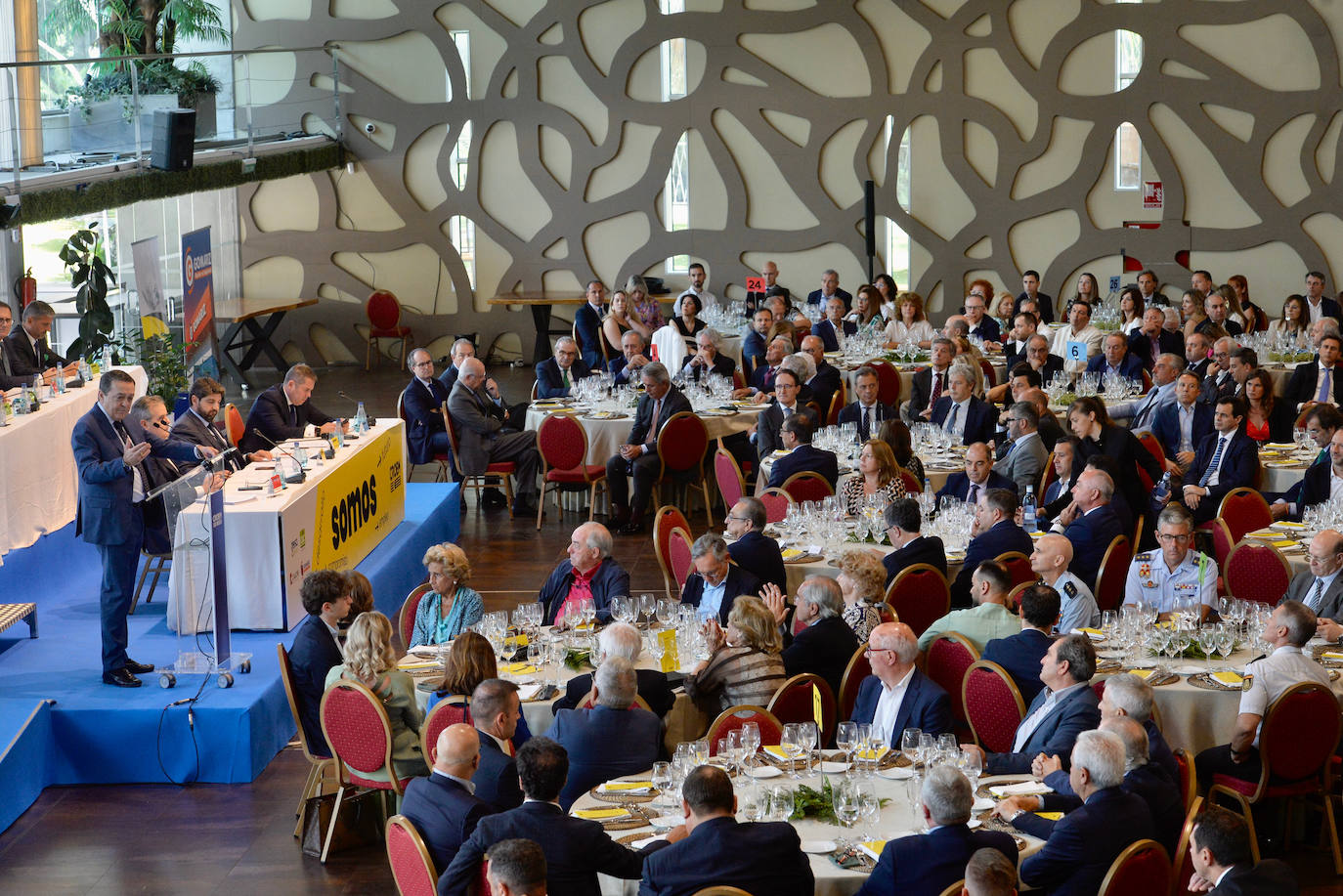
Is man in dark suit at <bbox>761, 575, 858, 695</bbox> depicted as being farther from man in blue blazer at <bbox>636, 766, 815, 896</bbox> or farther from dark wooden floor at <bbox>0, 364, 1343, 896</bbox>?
dark wooden floor at <bbox>0, 364, 1343, 896</bbox>

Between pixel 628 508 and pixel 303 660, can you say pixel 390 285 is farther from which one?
pixel 303 660

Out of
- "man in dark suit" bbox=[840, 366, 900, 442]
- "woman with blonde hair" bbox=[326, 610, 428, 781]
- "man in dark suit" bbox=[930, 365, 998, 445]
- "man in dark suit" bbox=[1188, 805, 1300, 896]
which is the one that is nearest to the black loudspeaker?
"man in dark suit" bbox=[840, 366, 900, 442]

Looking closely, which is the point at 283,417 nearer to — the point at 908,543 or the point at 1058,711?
the point at 908,543

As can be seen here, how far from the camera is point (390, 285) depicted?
2008 cm

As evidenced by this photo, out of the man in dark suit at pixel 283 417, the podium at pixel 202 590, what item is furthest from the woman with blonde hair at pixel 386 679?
the man in dark suit at pixel 283 417

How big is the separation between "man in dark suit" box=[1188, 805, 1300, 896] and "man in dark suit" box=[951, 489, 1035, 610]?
339 centimetres

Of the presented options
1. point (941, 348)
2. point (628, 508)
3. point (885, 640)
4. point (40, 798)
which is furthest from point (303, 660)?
point (941, 348)

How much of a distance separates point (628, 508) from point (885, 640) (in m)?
6.35

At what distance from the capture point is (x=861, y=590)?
680 cm

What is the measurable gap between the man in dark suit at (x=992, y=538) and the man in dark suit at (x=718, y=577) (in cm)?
123

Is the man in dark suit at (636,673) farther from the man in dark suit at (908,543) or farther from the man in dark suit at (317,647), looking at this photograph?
the man in dark suit at (908,543)

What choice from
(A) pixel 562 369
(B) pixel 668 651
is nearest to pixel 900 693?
(B) pixel 668 651

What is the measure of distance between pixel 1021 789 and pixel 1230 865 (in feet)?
3.32

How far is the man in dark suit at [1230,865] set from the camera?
4156mm
